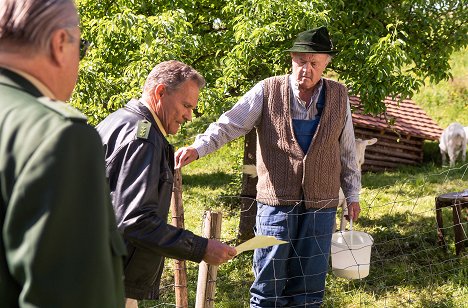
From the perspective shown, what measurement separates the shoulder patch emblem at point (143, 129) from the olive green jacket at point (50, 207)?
155cm

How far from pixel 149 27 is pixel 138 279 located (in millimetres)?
4205

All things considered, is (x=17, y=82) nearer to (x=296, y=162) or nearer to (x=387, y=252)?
(x=296, y=162)

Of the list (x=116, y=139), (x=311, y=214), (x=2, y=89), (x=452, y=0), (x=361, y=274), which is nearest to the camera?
(x=2, y=89)

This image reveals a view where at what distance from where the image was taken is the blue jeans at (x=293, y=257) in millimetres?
4730

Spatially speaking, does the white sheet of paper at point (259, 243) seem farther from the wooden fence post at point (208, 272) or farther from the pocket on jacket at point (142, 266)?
the wooden fence post at point (208, 272)

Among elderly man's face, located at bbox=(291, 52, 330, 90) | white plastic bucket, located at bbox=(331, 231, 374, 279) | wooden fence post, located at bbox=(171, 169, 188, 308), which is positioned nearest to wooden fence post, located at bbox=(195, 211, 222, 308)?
wooden fence post, located at bbox=(171, 169, 188, 308)

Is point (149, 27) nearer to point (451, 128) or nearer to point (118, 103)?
point (118, 103)

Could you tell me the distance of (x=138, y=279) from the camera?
334cm

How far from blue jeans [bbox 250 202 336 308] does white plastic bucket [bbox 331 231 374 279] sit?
536 millimetres

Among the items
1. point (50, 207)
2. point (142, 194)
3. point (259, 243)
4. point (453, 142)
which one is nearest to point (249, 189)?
point (259, 243)

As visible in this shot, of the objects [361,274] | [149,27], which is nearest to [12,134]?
[361,274]

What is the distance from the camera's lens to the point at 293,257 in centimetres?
476

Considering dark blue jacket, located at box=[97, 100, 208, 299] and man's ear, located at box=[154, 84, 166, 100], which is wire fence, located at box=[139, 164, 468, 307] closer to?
dark blue jacket, located at box=[97, 100, 208, 299]

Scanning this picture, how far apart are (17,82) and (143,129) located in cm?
154
